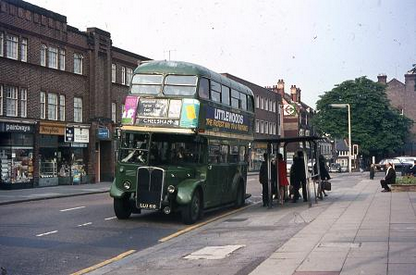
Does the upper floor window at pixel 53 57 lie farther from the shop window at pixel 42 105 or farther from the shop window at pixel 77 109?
the shop window at pixel 77 109

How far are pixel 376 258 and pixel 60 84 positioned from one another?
29.8m

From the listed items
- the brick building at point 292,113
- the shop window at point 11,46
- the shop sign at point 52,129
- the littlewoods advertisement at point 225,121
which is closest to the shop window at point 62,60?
the shop sign at point 52,129

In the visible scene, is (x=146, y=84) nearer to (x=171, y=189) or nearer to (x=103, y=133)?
(x=171, y=189)

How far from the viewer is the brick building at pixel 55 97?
3038cm

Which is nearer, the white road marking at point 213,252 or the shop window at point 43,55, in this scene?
the white road marking at point 213,252

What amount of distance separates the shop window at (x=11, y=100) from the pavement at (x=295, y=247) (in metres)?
18.7

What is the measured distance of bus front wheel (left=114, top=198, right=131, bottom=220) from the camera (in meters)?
15.6

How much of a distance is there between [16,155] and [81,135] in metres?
6.76

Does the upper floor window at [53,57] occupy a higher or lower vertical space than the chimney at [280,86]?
lower

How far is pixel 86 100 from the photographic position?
3794cm

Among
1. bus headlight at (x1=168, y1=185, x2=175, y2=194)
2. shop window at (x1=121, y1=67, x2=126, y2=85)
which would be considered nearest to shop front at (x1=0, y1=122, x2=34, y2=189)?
shop window at (x1=121, y1=67, x2=126, y2=85)

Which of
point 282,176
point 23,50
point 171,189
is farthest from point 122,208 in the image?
point 23,50

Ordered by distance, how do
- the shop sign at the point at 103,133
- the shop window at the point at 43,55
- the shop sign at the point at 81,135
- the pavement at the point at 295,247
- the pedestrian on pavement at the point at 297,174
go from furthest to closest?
the shop sign at the point at 103,133, the shop sign at the point at 81,135, the shop window at the point at 43,55, the pedestrian on pavement at the point at 297,174, the pavement at the point at 295,247

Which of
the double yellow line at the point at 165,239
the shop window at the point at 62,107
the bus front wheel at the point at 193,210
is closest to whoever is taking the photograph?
the double yellow line at the point at 165,239
